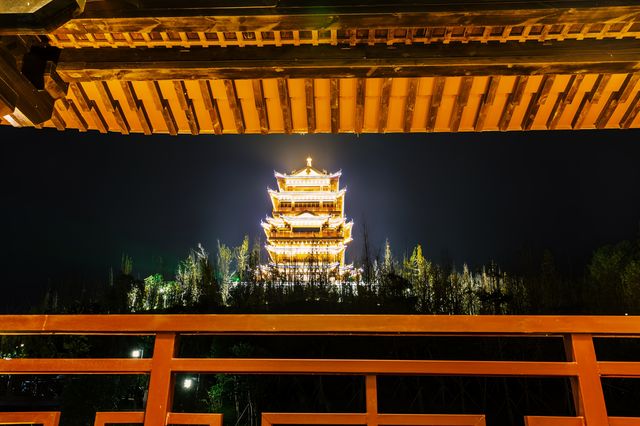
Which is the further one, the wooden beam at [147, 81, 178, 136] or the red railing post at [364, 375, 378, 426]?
the wooden beam at [147, 81, 178, 136]

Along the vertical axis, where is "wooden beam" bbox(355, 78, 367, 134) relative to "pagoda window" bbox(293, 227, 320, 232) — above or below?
below

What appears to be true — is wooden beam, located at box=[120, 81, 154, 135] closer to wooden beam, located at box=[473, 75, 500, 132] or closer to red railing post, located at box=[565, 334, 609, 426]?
wooden beam, located at box=[473, 75, 500, 132]

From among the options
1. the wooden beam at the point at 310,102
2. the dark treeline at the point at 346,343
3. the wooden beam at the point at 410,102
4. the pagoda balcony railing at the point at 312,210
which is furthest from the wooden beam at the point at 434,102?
the pagoda balcony railing at the point at 312,210

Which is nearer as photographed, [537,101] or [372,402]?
[372,402]

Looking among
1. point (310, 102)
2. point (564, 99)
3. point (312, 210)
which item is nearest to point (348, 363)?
point (310, 102)

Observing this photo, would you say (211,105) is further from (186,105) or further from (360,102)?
(360,102)

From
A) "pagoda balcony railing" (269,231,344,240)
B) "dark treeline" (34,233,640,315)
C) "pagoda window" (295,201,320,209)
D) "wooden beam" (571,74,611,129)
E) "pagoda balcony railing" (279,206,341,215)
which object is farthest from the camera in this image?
"pagoda window" (295,201,320,209)

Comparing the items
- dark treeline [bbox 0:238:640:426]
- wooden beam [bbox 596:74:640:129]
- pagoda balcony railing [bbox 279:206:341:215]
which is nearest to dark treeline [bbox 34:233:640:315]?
dark treeline [bbox 0:238:640:426]

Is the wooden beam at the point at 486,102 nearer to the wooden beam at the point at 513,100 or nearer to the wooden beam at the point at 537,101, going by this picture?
the wooden beam at the point at 513,100

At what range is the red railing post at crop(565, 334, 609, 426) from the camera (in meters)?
1.81

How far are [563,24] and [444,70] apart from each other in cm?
59

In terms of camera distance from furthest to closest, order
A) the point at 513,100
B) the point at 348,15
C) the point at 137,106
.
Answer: the point at 137,106, the point at 513,100, the point at 348,15

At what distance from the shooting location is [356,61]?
234cm

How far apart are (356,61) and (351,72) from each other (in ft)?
0.29
